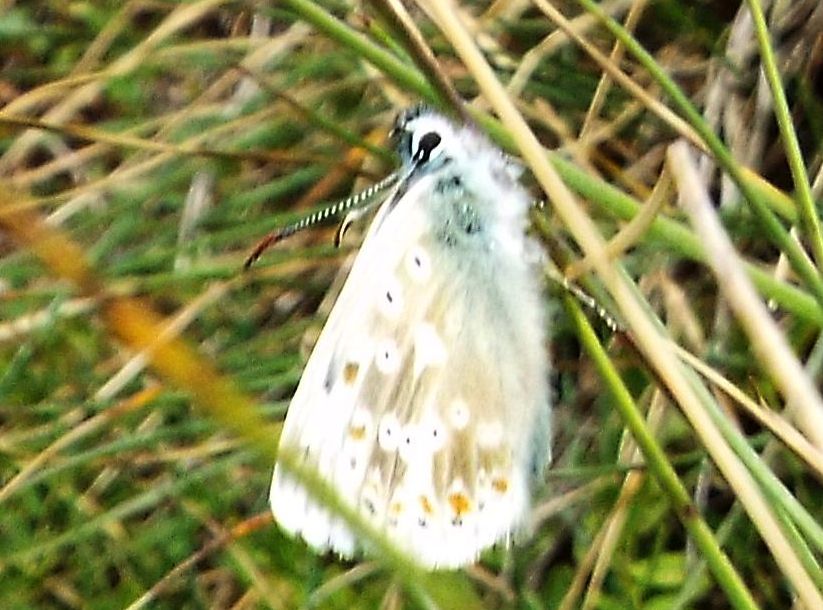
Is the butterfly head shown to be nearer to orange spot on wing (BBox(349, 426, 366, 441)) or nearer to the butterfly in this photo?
the butterfly

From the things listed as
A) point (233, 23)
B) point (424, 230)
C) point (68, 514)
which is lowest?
point (68, 514)

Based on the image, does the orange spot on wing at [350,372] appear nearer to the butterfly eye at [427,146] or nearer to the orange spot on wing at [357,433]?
the orange spot on wing at [357,433]

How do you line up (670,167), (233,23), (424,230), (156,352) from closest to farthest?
(156,352), (670,167), (424,230), (233,23)

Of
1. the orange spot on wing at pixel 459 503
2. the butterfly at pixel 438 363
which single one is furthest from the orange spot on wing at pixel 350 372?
the orange spot on wing at pixel 459 503

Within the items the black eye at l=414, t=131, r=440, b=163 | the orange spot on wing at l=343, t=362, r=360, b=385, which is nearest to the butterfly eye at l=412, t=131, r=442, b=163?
the black eye at l=414, t=131, r=440, b=163

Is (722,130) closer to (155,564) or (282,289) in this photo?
(282,289)

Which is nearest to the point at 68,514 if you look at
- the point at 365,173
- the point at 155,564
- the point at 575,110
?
the point at 155,564

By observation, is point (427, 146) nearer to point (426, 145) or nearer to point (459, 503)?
point (426, 145)
